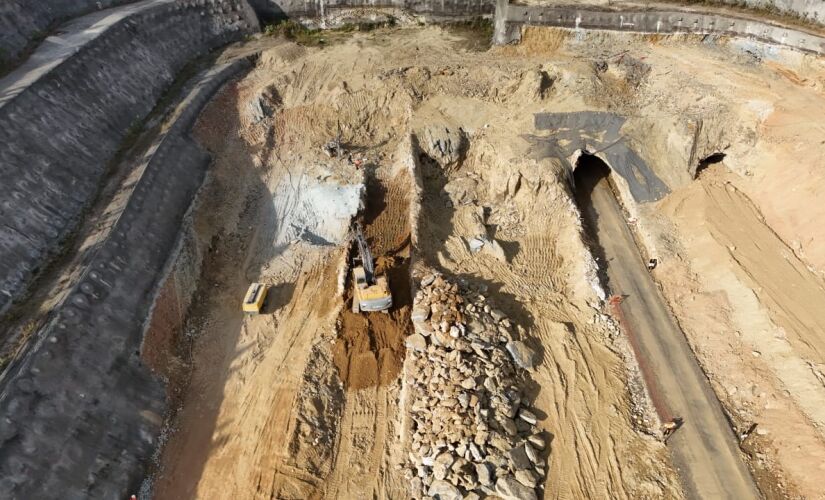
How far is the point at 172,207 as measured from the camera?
59.8ft

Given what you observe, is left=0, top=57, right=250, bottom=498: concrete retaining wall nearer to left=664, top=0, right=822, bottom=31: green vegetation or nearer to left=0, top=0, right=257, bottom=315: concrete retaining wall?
left=0, top=0, right=257, bottom=315: concrete retaining wall

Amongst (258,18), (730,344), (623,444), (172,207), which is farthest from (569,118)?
(258,18)

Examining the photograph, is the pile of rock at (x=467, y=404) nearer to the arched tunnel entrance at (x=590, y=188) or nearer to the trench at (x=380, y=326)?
the trench at (x=380, y=326)

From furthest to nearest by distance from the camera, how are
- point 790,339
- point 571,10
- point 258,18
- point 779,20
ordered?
point 258,18 → point 571,10 → point 779,20 → point 790,339

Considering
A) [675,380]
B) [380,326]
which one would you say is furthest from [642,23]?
[380,326]

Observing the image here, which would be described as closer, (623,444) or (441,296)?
(623,444)

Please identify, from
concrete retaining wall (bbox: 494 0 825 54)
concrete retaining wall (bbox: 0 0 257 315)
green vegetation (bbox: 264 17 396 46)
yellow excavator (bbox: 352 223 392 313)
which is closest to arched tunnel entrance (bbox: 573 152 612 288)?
concrete retaining wall (bbox: 494 0 825 54)

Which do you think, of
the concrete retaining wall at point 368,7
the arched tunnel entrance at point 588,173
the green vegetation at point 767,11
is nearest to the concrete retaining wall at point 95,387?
the arched tunnel entrance at point 588,173

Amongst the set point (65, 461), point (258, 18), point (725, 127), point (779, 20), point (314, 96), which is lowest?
point (65, 461)

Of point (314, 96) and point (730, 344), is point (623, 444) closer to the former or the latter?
point (730, 344)

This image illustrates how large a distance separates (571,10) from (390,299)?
19464mm

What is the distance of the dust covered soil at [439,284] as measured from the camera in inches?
520

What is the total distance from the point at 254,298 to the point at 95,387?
542 centimetres

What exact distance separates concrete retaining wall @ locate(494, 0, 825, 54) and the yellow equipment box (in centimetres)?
1944
